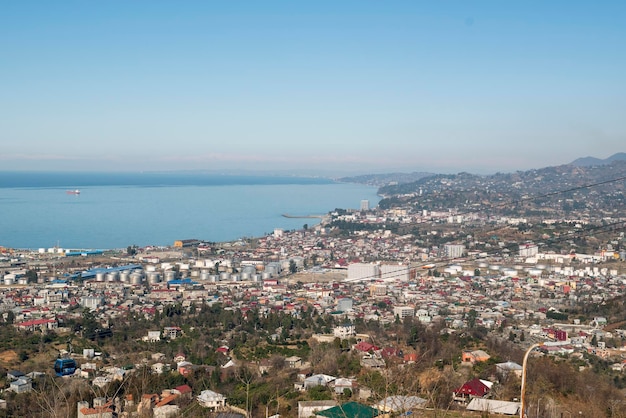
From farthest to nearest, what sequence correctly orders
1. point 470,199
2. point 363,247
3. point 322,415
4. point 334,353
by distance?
point 470,199 → point 363,247 → point 334,353 → point 322,415

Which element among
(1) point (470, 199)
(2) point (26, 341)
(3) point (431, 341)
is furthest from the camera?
(1) point (470, 199)

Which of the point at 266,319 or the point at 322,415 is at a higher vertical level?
the point at 322,415

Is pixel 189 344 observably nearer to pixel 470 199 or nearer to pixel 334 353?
pixel 334 353

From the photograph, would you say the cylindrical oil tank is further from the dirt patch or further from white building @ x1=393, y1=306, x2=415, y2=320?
the dirt patch

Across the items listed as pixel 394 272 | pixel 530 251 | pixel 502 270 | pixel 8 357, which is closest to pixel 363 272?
pixel 394 272


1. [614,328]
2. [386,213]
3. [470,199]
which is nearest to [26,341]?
[614,328]

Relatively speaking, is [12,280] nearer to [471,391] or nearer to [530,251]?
[471,391]

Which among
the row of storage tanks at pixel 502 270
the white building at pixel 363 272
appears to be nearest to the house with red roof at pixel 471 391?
the white building at pixel 363 272
